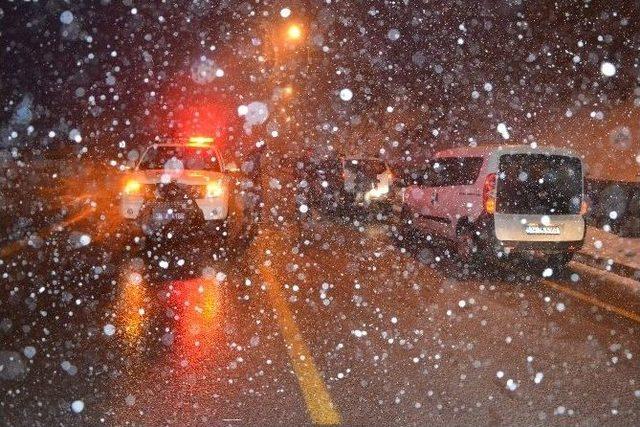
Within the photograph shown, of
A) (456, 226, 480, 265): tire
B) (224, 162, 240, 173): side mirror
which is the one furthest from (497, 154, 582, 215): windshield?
(224, 162, 240, 173): side mirror

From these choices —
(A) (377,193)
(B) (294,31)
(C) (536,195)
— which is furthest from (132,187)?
(B) (294,31)

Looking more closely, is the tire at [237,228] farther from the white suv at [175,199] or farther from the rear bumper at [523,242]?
the rear bumper at [523,242]

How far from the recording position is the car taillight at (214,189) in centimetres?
1128

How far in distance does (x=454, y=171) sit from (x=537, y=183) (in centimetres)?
180

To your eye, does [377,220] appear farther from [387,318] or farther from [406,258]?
[387,318]

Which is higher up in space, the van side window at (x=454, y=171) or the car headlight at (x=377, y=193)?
the van side window at (x=454, y=171)

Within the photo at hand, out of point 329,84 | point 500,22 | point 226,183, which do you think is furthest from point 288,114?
point 226,183

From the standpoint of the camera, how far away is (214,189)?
11383 mm

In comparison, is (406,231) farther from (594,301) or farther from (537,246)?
(594,301)

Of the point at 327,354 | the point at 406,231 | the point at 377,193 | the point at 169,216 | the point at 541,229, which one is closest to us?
the point at 327,354

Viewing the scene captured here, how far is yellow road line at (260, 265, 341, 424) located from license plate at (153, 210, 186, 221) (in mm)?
3872

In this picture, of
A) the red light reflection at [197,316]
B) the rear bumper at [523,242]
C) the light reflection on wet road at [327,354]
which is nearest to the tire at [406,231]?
the rear bumper at [523,242]

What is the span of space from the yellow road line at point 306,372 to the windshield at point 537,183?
3841mm

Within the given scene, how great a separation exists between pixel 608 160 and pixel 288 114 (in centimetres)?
3039
